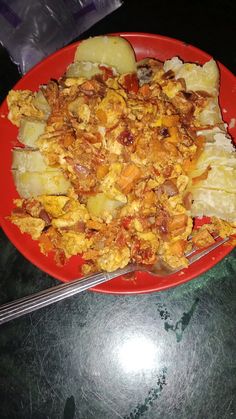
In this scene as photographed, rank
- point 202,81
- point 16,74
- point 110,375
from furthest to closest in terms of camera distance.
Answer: point 16,74 < point 110,375 < point 202,81

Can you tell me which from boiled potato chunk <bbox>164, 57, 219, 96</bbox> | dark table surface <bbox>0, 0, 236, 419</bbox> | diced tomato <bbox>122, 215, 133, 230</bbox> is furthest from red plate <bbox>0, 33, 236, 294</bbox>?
dark table surface <bbox>0, 0, 236, 419</bbox>

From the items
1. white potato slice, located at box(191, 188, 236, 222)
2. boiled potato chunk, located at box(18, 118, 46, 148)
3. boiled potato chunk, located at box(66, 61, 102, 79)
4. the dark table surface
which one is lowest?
the dark table surface

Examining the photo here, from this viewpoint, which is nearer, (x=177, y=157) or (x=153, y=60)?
(x=177, y=157)

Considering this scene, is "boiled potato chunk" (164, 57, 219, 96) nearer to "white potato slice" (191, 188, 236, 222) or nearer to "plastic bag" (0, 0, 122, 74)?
"white potato slice" (191, 188, 236, 222)

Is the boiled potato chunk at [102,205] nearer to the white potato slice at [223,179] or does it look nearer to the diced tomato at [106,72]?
the white potato slice at [223,179]

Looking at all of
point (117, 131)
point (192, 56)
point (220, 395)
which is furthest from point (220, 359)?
Result: point (192, 56)

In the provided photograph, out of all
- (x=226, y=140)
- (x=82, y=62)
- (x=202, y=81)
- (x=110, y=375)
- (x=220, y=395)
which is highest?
(x=82, y=62)

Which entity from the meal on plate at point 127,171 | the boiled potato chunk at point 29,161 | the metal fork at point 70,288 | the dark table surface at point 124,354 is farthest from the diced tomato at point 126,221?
the dark table surface at point 124,354

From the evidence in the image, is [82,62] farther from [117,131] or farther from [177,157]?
[177,157]
